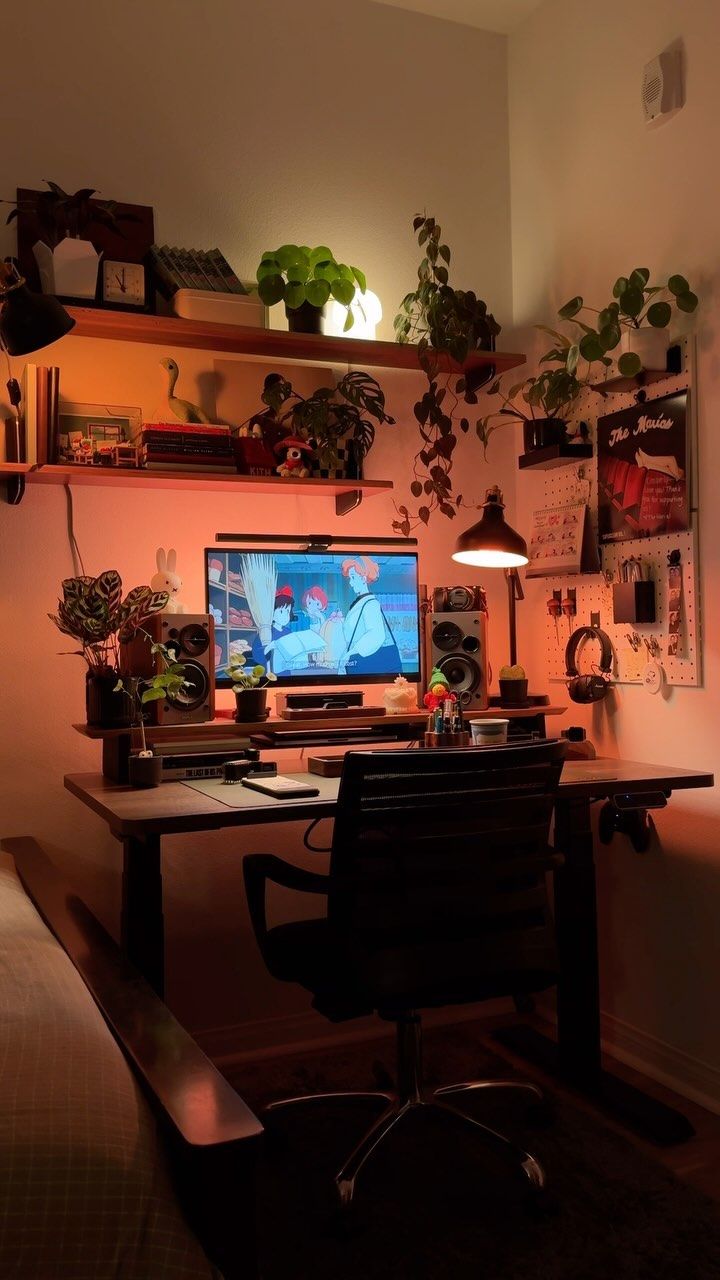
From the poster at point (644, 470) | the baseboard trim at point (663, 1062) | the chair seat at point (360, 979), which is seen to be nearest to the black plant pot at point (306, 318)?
the poster at point (644, 470)

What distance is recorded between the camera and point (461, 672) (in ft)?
9.86

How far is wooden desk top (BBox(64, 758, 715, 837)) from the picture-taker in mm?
1980

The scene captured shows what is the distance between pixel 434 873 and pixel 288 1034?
4.18ft

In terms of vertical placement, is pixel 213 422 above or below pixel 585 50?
below

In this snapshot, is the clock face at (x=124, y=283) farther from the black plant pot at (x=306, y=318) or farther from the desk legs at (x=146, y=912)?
the desk legs at (x=146, y=912)

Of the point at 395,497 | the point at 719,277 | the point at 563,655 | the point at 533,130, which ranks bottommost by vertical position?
the point at 563,655

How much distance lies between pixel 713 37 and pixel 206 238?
1.44 metres

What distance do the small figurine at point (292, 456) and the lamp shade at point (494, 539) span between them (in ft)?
1.64

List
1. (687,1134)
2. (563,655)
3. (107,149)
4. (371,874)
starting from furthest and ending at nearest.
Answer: (563,655) < (107,149) < (687,1134) < (371,874)

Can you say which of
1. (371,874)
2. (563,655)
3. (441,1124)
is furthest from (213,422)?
(441,1124)

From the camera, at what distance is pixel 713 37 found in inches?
97.6

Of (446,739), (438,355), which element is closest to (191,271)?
(438,355)

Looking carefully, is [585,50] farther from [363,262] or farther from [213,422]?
[213,422]

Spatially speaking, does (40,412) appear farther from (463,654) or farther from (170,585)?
(463,654)
